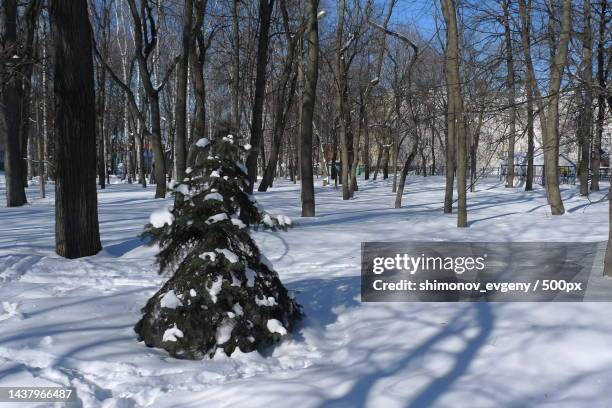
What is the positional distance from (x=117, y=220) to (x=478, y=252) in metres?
7.57

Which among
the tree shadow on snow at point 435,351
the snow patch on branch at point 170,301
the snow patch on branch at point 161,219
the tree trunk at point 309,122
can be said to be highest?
the tree trunk at point 309,122

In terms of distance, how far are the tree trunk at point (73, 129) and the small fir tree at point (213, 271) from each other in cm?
343

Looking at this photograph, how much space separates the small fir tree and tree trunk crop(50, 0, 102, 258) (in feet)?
11.2

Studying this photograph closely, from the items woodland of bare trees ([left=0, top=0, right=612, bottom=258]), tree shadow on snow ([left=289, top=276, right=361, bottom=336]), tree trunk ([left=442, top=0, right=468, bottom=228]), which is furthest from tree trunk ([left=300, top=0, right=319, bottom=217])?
tree shadow on snow ([left=289, top=276, right=361, bottom=336])

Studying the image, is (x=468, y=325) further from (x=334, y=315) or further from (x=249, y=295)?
(x=249, y=295)

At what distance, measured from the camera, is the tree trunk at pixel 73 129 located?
753cm

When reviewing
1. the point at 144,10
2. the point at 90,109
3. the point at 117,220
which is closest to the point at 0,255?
the point at 90,109

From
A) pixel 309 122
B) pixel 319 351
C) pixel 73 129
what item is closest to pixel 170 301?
pixel 319 351

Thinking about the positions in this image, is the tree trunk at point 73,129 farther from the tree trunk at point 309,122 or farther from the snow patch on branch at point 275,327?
the tree trunk at point 309,122

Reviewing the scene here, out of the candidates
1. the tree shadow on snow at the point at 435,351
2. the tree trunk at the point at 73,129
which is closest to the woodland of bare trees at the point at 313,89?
the tree trunk at the point at 73,129

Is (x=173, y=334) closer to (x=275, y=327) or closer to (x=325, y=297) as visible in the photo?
(x=275, y=327)

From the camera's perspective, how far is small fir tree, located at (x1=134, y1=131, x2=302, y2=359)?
175 inches

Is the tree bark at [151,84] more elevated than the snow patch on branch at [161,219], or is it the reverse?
the tree bark at [151,84]

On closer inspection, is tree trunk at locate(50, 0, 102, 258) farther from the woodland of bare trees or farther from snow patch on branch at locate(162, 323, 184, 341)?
snow patch on branch at locate(162, 323, 184, 341)
